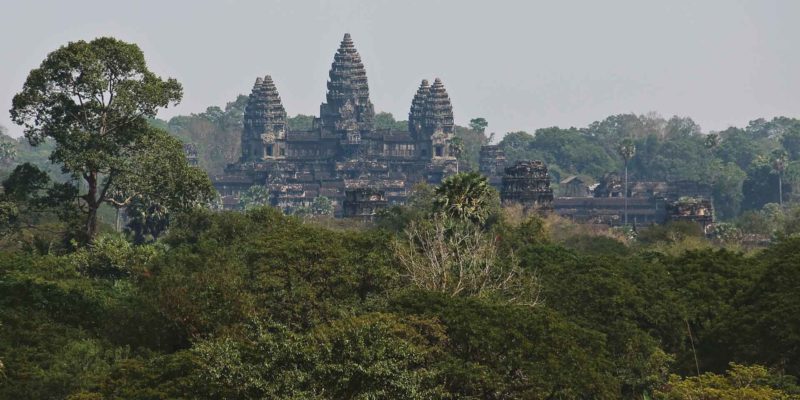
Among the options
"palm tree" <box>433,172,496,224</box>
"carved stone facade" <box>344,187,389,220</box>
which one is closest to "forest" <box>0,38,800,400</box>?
"palm tree" <box>433,172,496,224</box>

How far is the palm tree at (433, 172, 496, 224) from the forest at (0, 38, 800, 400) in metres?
1.85

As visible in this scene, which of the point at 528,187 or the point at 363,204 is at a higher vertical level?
the point at 528,187

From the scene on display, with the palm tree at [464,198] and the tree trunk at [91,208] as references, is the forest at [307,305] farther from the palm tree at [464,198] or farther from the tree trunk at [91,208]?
the palm tree at [464,198]

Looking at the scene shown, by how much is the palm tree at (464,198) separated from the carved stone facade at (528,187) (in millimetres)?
78284

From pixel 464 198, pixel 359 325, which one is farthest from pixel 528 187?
pixel 359 325

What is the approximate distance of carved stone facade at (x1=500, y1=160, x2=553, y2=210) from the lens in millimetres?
187125

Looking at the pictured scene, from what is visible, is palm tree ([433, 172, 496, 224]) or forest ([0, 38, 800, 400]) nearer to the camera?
forest ([0, 38, 800, 400])

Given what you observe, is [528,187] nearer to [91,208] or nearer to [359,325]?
[91,208]

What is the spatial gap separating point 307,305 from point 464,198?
3491 centimetres

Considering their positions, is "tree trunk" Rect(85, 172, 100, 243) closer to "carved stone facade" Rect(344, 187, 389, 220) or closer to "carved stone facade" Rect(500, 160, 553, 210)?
"carved stone facade" Rect(500, 160, 553, 210)

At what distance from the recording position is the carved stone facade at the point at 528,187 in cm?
18712

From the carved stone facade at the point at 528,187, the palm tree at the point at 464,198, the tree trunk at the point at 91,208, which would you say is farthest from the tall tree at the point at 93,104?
the carved stone facade at the point at 528,187

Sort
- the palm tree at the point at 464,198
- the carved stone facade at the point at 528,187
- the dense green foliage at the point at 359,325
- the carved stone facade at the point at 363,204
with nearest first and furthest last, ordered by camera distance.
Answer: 1. the dense green foliage at the point at 359,325
2. the palm tree at the point at 464,198
3. the carved stone facade at the point at 528,187
4. the carved stone facade at the point at 363,204

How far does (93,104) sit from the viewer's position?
302ft
